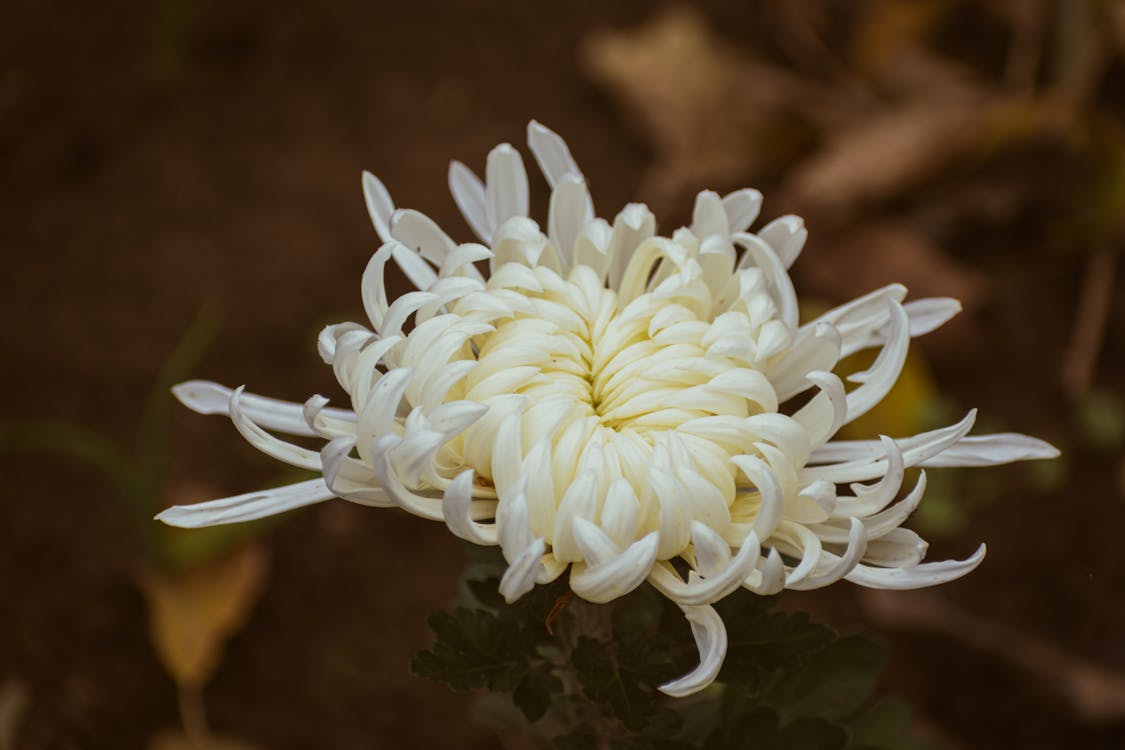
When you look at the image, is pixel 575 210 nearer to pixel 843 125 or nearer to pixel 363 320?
pixel 363 320

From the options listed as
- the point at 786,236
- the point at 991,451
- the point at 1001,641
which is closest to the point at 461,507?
the point at 786,236

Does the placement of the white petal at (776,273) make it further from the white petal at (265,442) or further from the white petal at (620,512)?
the white petal at (265,442)

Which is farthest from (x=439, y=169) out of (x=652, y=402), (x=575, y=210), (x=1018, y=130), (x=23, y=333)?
(x=652, y=402)

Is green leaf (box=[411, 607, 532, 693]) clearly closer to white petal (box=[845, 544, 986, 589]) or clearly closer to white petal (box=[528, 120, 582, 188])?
white petal (box=[845, 544, 986, 589])

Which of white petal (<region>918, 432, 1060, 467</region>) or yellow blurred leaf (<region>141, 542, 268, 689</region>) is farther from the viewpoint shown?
yellow blurred leaf (<region>141, 542, 268, 689</region>)

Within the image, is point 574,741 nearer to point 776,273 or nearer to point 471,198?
point 776,273

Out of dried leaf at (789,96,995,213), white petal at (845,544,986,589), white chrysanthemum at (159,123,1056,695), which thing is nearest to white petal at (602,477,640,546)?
Result: white chrysanthemum at (159,123,1056,695)
